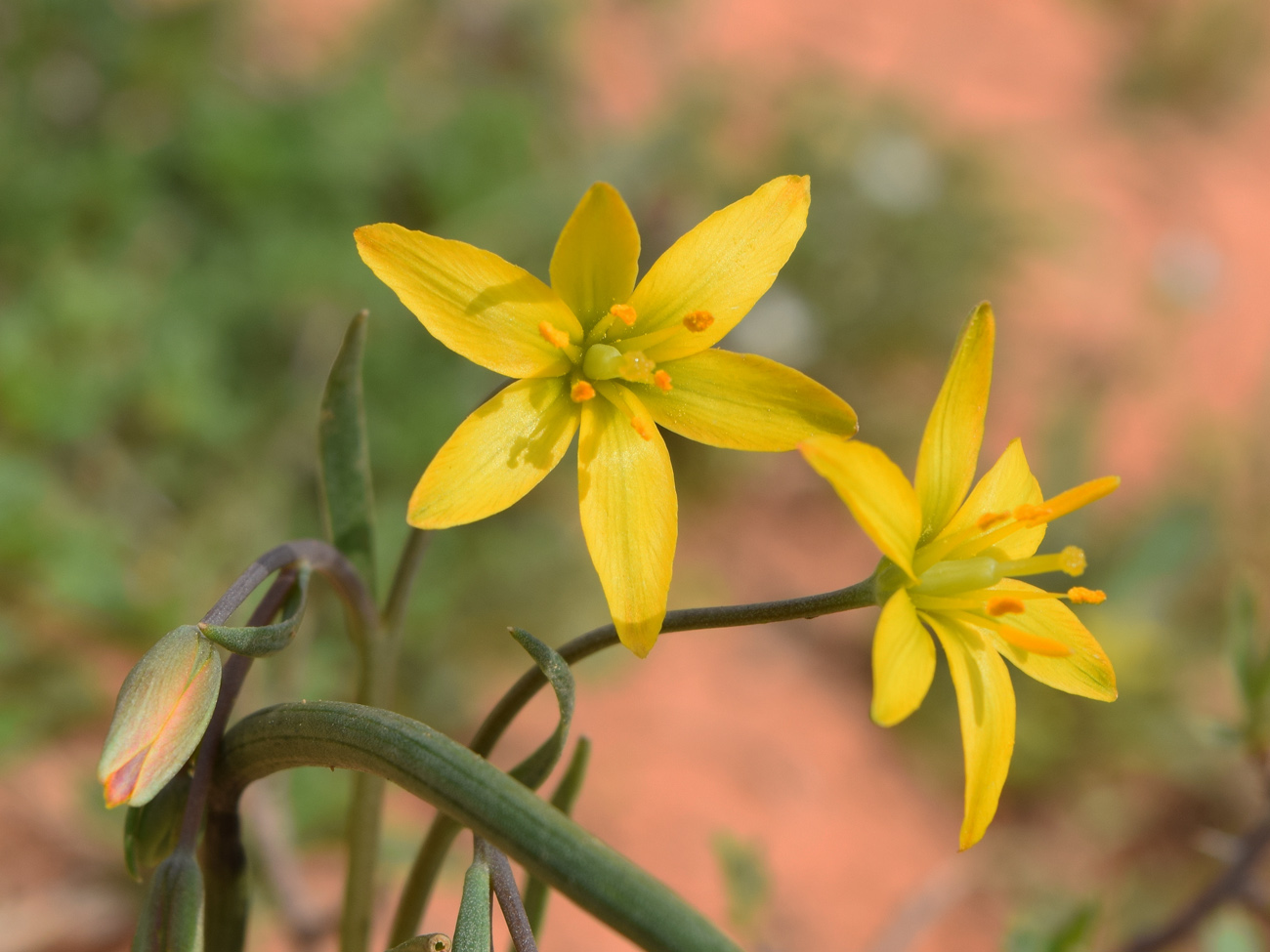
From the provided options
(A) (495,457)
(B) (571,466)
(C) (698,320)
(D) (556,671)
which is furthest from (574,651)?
(B) (571,466)

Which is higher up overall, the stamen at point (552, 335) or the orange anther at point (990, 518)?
the stamen at point (552, 335)

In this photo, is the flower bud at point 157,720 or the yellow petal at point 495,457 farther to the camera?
the yellow petal at point 495,457

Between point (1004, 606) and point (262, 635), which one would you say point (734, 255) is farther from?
point (262, 635)

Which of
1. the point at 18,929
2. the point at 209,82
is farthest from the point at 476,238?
the point at 18,929

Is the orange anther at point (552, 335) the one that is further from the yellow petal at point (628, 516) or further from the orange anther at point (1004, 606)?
the orange anther at point (1004, 606)

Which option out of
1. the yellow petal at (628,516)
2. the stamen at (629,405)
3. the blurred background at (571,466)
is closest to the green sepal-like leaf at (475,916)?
the yellow petal at (628,516)

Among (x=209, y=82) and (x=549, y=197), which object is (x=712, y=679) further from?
(x=209, y=82)
